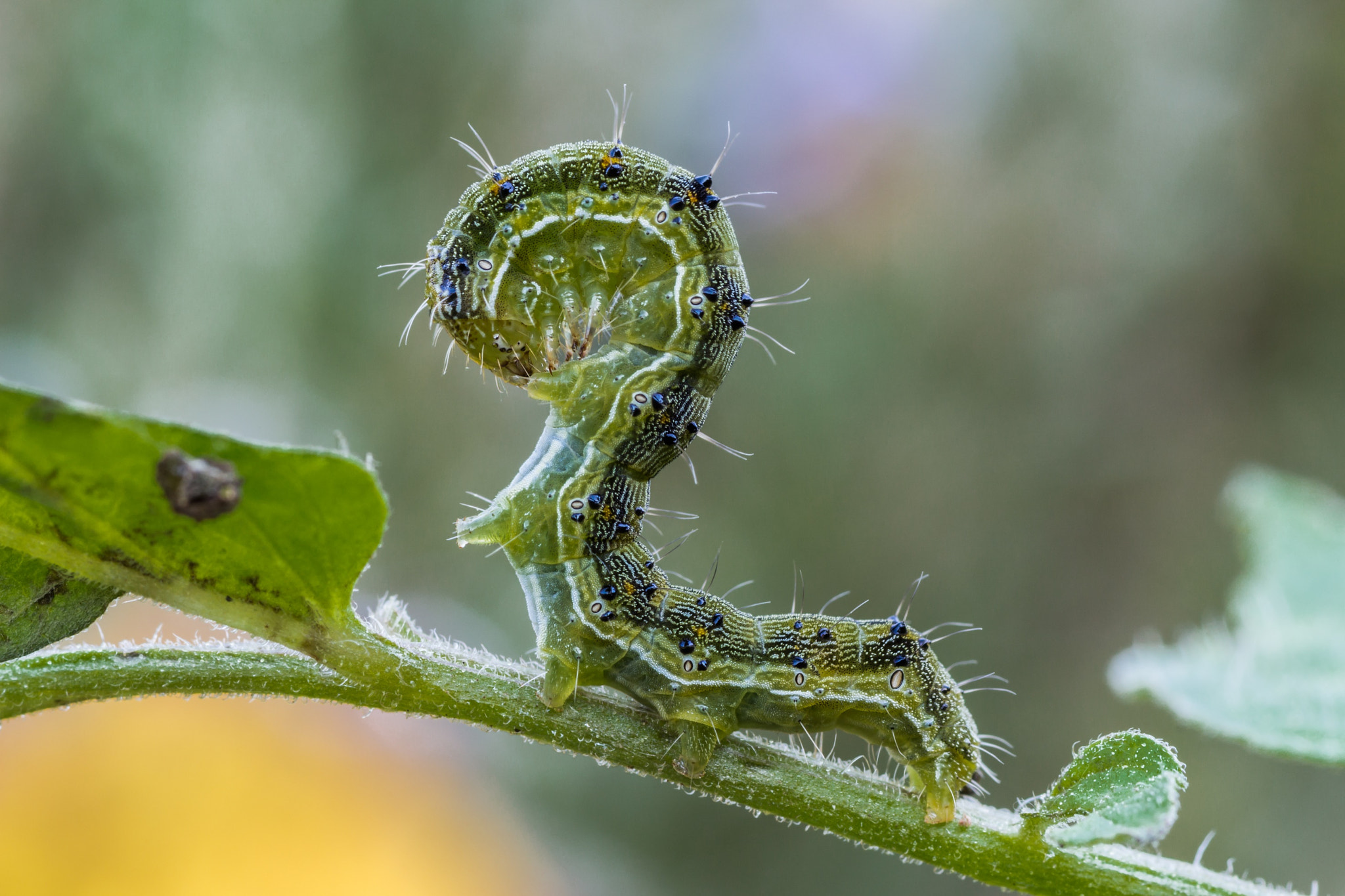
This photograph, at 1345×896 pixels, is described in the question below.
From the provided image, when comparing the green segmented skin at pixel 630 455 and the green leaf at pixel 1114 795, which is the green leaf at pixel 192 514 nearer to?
the green segmented skin at pixel 630 455

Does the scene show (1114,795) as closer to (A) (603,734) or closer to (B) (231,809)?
(A) (603,734)

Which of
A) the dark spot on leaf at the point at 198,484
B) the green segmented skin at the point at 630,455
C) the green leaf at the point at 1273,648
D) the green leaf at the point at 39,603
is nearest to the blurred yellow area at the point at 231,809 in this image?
the green segmented skin at the point at 630,455

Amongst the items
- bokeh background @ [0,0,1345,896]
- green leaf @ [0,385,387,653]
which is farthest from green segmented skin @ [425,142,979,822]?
bokeh background @ [0,0,1345,896]

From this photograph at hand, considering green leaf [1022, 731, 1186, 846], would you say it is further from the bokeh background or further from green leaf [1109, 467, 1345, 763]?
the bokeh background

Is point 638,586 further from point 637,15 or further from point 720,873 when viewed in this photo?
point 637,15

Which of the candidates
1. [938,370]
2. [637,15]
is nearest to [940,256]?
[938,370]

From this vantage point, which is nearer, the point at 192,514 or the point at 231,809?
the point at 192,514

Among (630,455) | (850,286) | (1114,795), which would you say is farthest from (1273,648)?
(850,286)
